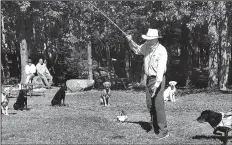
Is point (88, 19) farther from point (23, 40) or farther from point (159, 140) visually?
point (159, 140)

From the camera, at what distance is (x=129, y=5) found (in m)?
25.0

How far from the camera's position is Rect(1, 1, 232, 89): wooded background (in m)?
22.8

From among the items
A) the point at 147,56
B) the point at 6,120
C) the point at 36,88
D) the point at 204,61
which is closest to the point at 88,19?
the point at 36,88

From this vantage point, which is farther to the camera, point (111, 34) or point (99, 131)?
point (111, 34)

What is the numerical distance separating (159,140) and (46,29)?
91.2ft

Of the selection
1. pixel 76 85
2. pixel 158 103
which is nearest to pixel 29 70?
pixel 76 85

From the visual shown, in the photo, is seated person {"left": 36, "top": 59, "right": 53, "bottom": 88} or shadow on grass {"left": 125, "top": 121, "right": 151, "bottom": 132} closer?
shadow on grass {"left": 125, "top": 121, "right": 151, "bottom": 132}

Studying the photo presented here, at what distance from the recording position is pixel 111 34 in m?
27.2

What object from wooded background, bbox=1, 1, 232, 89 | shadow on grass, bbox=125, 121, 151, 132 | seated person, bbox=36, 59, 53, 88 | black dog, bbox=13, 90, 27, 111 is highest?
wooded background, bbox=1, 1, 232, 89

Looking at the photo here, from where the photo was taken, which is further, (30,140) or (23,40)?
(23,40)

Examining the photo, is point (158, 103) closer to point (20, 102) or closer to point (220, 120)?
point (220, 120)

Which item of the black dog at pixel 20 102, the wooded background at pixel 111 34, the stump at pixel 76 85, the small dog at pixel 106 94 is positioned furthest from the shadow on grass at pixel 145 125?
the stump at pixel 76 85

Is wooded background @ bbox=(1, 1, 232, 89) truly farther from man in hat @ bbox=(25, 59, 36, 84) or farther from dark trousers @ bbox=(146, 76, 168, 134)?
dark trousers @ bbox=(146, 76, 168, 134)

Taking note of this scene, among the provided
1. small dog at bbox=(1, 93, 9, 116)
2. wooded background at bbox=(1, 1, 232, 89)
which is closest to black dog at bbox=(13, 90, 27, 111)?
small dog at bbox=(1, 93, 9, 116)
